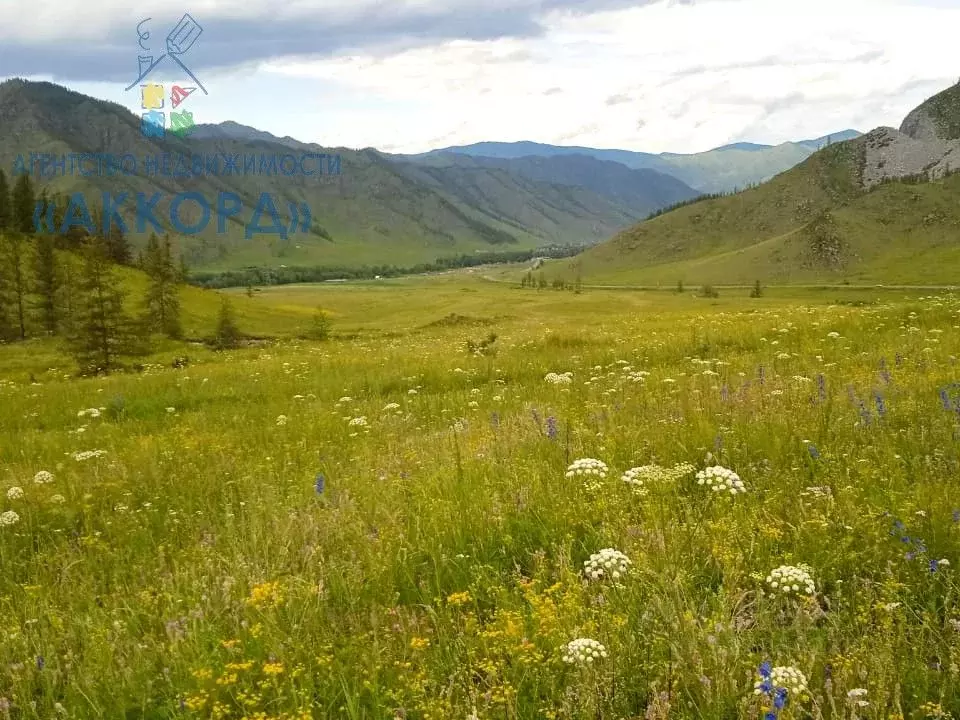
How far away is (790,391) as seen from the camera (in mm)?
8375

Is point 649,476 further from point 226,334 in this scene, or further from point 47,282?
point 47,282

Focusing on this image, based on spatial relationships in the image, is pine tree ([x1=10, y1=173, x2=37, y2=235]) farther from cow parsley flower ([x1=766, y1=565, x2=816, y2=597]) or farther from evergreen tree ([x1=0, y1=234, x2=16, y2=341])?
cow parsley flower ([x1=766, y1=565, x2=816, y2=597])

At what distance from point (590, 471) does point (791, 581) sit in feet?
6.46

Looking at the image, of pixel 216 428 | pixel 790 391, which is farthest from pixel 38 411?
pixel 790 391

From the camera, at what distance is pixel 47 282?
256 feet

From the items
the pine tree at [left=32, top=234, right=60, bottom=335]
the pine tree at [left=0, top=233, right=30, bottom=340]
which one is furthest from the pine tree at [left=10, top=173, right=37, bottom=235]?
the pine tree at [left=32, top=234, right=60, bottom=335]

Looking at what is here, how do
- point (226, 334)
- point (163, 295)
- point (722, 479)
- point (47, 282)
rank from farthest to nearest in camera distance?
1. point (163, 295)
2. point (47, 282)
3. point (226, 334)
4. point (722, 479)

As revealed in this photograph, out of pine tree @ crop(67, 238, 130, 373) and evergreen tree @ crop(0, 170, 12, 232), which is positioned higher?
evergreen tree @ crop(0, 170, 12, 232)

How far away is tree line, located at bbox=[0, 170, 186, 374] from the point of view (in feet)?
139

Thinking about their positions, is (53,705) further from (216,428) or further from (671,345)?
(671,345)

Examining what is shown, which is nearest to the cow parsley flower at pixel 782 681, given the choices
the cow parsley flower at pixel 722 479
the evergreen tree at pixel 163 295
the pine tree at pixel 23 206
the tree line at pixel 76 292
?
the cow parsley flower at pixel 722 479

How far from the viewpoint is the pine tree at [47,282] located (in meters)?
76.7

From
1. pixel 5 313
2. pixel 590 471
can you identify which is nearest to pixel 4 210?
pixel 5 313

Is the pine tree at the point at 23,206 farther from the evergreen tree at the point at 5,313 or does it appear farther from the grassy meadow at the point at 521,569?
the grassy meadow at the point at 521,569
